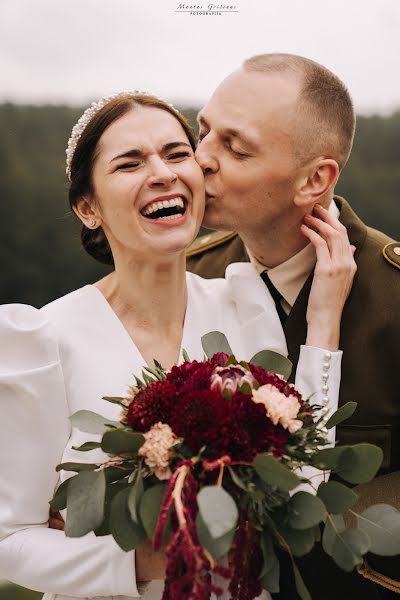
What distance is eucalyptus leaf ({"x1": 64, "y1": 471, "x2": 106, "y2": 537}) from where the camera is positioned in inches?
78.2

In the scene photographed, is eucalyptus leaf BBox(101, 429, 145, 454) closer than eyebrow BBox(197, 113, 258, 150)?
Yes

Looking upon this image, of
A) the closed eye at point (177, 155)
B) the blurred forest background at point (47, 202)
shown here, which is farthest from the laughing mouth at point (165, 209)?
the blurred forest background at point (47, 202)

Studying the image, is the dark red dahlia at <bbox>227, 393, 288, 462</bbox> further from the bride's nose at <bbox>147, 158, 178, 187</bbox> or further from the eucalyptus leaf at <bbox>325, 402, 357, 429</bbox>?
the bride's nose at <bbox>147, 158, 178, 187</bbox>

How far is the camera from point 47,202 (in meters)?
9.34

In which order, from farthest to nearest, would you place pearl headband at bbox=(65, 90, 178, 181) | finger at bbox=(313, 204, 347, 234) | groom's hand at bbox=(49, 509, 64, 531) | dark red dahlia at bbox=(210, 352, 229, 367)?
1. finger at bbox=(313, 204, 347, 234)
2. pearl headband at bbox=(65, 90, 178, 181)
3. groom's hand at bbox=(49, 509, 64, 531)
4. dark red dahlia at bbox=(210, 352, 229, 367)

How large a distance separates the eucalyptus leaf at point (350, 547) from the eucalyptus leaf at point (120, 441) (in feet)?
1.83

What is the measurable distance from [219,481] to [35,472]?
806 millimetres

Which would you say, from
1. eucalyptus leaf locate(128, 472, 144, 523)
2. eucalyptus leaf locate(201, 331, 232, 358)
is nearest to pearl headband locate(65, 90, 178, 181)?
eucalyptus leaf locate(201, 331, 232, 358)

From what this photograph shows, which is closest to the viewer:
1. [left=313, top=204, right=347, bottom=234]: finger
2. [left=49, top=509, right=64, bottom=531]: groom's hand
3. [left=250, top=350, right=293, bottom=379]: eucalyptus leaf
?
[left=250, top=350, right=293, bottom=379]: eucalyptus leaf

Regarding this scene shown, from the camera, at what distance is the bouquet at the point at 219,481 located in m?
1.84

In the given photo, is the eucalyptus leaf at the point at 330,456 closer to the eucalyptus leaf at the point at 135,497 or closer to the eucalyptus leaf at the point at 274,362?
the eucalyptus leaf at the point at 274,362

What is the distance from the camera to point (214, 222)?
10.2 feet

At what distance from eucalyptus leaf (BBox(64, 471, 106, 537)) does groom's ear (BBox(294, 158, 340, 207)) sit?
1557 mm

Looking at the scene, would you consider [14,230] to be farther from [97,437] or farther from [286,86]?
[97,437]
